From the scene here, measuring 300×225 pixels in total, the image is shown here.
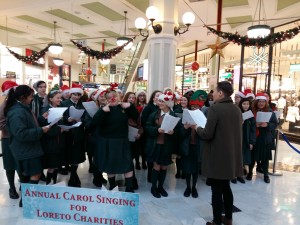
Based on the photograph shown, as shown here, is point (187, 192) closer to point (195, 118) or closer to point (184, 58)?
point (195, 118)

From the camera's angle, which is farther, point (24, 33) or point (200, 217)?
point (24, 33)

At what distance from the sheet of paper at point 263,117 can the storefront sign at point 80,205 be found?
104 inches

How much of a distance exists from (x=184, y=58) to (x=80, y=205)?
13.8 meters

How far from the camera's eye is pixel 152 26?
16.4ft

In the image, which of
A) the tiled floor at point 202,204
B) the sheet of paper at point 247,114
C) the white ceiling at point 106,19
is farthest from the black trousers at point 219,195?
the white ceiling at point 106,19

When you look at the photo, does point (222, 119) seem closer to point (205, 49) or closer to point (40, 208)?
point (40, 208)

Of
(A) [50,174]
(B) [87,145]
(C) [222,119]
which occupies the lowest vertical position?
(A) [50,174]

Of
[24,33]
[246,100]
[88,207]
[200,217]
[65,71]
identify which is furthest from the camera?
[65,71]

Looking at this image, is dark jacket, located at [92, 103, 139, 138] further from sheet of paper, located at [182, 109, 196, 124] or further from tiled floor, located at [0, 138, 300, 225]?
tiled floor, located at [0, 138, 300, 225]

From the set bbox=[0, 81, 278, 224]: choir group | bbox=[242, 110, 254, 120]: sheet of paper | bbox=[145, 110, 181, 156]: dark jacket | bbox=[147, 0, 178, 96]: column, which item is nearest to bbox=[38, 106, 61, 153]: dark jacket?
bbox=[0, 81, 278, 224]: choir group

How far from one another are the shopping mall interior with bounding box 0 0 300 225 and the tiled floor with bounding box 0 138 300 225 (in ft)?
0.04

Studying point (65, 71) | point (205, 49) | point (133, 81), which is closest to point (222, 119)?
point (133, 81)

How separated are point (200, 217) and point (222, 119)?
123cm

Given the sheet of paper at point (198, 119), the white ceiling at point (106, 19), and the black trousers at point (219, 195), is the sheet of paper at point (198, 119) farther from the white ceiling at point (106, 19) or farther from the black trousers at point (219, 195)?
the white ceiling at point (106, 19)
